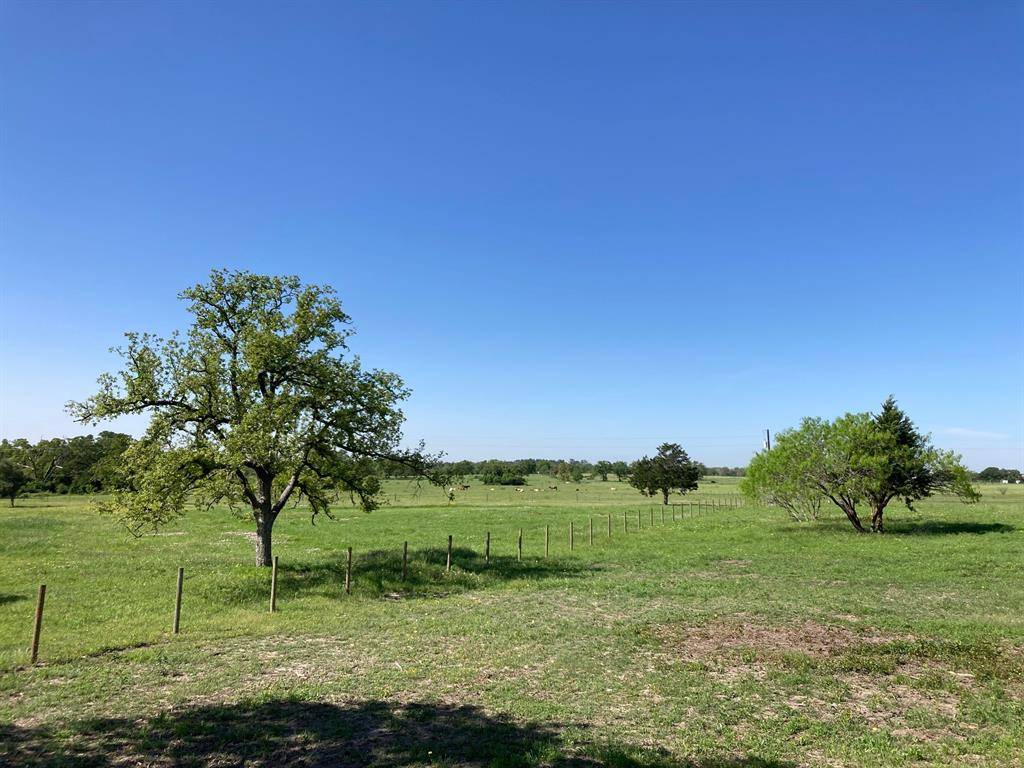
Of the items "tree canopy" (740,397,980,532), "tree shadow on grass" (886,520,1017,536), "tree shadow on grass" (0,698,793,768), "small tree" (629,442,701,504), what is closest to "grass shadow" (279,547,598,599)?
"tree shadow on grass" (0,698,793,768)

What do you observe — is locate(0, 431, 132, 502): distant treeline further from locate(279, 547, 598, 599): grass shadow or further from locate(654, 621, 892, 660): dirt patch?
locate(654, 621, 892, 660): dirt patch

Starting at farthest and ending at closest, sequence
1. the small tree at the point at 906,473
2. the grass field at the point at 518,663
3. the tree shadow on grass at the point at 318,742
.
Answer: the small tree at the point at 906,473
the grass field at the point at 518,663
the tree shadow on grass at the point at 318,742

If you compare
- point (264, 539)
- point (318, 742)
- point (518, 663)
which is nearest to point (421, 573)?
point (264, 539)

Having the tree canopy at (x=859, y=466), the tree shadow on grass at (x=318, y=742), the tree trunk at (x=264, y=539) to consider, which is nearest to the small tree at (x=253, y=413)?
the tree trunk at (x=264, y=539)

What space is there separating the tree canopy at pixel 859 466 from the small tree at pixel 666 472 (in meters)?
43.1

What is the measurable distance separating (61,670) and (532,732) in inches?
401

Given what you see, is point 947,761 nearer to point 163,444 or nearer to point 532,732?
point 532,732

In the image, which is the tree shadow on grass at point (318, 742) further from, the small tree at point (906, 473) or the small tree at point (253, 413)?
the small tree at point (906, 473)

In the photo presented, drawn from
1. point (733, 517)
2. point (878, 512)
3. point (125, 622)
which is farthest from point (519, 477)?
point (125, 622)

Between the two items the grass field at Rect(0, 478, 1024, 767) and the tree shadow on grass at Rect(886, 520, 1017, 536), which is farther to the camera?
the tree shadow on grass at Rect(886, 520, 1017, 536)

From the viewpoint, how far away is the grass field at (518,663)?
29.3 feet

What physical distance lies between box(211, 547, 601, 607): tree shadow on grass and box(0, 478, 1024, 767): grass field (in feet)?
0.53

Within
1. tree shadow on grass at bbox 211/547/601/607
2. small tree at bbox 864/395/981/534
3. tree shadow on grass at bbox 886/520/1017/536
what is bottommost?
tree shadow on grass at bbox 211/547/601/607

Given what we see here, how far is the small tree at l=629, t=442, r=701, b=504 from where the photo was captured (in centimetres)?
8700
